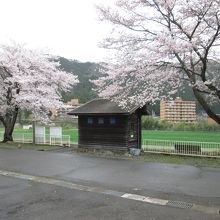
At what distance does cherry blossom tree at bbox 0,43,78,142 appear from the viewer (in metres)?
22.8

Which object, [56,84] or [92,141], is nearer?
[92,141]

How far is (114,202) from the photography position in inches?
322

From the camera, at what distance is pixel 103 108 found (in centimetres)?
1894

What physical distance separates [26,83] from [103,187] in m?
14.5

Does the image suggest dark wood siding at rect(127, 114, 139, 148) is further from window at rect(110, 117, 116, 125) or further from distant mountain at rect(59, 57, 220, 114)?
distant mountain at rect(59, 57, 220, 114)

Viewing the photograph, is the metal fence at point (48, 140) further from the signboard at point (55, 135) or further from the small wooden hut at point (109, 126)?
the small wooden hut at point (109, 126)

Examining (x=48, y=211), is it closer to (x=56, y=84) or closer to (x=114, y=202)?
(x=114, y=202)

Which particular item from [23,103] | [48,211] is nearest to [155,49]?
[48,211]

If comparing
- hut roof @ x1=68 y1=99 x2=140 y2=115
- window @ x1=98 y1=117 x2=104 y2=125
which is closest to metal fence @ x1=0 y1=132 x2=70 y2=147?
hut roof @ x1=68 y1=99 x2=140 y2=115

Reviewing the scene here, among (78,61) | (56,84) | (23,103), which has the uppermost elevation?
(78,61)

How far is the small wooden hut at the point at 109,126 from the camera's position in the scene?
58.9ft

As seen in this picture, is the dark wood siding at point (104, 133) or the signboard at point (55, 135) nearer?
the dark wood siding at point (104, 133)

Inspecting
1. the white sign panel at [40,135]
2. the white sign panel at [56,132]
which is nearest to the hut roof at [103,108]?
the white sign panel at [56,132]

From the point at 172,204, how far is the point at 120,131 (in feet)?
33.5
